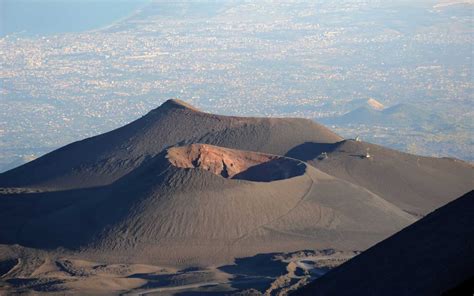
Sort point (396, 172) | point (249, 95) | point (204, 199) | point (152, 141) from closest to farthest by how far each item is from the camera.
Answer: point (204, 199) → point (396, 172) → point (152, 141) → point (249, 95)

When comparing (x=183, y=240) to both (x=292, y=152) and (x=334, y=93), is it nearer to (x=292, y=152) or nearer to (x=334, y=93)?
(x=292, y=152)

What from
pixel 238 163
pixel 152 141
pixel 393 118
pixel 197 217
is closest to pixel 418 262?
pixel 197 217

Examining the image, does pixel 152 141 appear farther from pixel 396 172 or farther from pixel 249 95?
pixel 249 95

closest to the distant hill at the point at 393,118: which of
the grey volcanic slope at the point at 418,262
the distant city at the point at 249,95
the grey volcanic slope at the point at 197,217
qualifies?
the distant city at the point at 249,95

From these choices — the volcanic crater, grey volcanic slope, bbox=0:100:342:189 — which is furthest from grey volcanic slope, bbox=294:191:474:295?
grey volcanic slope, bbox=0:100:342:189

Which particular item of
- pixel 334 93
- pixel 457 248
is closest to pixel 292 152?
pixel 457 248

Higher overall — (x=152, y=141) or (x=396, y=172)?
(x=152, y=141)

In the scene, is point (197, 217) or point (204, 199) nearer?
point (197, 217)

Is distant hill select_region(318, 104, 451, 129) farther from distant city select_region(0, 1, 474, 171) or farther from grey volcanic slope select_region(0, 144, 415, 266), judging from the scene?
grey volcanic slope select_region(0, 144, 415, 266)
